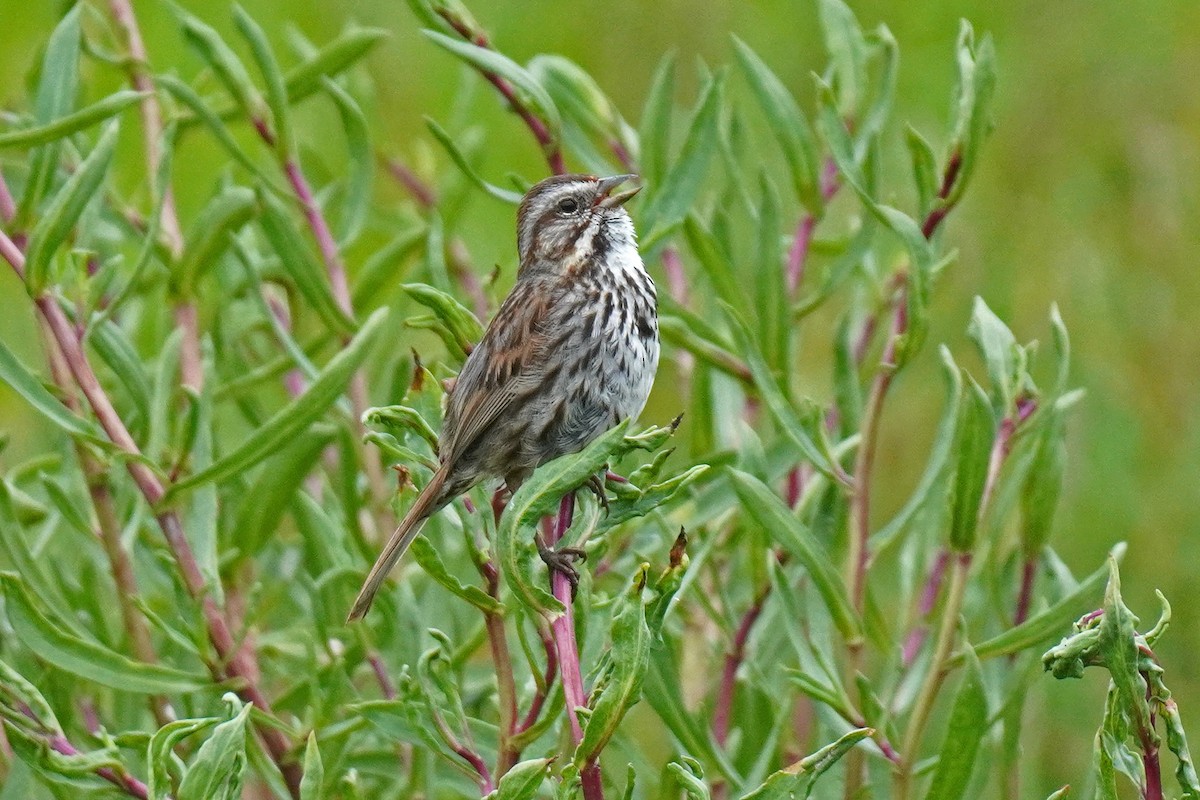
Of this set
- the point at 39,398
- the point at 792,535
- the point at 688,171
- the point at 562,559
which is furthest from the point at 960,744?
the point at 39,398

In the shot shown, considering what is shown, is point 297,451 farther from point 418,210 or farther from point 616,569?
point 418,210

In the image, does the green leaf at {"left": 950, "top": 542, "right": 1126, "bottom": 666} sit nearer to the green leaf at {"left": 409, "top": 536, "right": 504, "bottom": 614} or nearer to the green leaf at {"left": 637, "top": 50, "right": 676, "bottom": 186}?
the green leaf at {"left": 409, "top": 536, "right": 504, "bottom": 614}

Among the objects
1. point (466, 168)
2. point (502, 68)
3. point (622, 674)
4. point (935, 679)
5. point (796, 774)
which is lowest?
point (935, 679)

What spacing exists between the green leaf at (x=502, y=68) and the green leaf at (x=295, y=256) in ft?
1.58

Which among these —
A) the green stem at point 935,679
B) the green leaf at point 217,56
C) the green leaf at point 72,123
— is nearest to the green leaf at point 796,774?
the green stem at point 935,679

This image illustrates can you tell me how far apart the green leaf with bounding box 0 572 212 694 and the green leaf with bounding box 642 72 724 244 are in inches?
46.0

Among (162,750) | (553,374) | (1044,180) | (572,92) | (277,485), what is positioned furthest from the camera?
(1044,180)

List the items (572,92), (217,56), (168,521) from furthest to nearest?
(572,92), (217,56), (168,521)

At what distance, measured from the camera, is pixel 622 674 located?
77.0 inches

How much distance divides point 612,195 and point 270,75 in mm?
794

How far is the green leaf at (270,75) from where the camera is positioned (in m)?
3.23

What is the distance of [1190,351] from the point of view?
5.43 m

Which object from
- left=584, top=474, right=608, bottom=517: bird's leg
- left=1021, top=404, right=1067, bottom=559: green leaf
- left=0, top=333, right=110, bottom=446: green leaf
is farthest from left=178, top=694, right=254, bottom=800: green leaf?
left=1021, top=404, right=1067, bottom=559: green leaf

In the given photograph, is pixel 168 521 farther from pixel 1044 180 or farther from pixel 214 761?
pixel 1044 180
